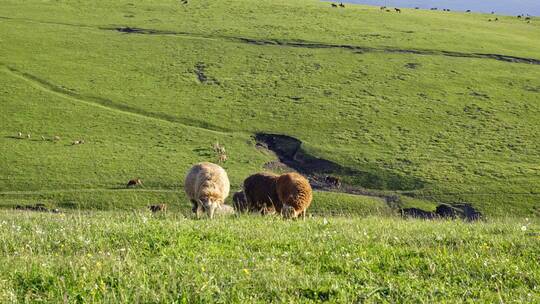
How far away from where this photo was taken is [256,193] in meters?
22.4

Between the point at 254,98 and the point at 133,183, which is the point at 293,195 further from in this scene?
the point at 254,98

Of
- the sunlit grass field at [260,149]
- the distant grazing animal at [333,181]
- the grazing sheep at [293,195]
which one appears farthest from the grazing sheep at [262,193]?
the distant grazing animal at [333,181]

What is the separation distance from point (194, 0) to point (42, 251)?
91244 millimetres

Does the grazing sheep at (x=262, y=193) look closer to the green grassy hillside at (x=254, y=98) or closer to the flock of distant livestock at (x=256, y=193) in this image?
the flock of distant livestock at (x=256, y=193)

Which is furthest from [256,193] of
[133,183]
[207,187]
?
[133,183]

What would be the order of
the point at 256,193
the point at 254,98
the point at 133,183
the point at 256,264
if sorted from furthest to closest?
the point at 254,98 < the point at 133,183 < the point at 256,193 < the point at 256,264

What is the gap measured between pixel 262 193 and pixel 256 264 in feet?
44.7

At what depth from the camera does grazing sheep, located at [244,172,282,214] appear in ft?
70.6

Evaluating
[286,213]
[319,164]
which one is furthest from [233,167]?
[286,213]

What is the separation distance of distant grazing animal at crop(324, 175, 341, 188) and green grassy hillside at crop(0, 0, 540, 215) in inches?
68.4

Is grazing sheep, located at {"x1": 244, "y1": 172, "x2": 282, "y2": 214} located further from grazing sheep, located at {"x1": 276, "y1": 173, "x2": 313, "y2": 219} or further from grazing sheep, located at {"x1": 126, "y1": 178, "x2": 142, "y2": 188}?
grazing sheep, located at {"x1": 126, "y1": 178, "x2": 142, "y2": 188}

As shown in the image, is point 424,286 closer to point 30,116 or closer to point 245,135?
point 245,135

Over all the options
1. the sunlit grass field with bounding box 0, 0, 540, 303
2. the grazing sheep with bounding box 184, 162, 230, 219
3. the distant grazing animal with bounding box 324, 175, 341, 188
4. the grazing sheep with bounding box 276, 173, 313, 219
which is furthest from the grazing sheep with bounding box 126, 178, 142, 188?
the grazing sheep with bounding box 276, 173, 313, 219

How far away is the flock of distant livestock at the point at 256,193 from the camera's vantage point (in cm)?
1941
